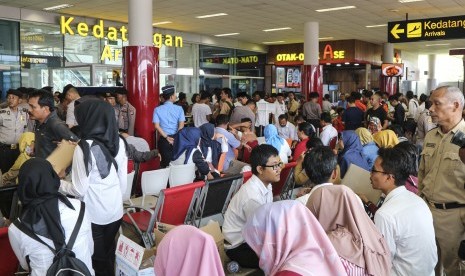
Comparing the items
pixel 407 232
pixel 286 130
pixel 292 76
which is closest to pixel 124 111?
pixel 286 130

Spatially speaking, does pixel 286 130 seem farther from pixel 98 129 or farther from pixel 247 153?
pixel 98 129

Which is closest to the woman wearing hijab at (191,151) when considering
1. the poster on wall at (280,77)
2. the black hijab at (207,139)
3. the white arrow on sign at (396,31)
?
the black hijab at (207,139)

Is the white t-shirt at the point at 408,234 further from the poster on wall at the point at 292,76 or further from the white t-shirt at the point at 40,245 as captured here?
the poster on wall at the point at 292,76

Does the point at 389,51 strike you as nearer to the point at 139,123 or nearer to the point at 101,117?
the point at 139,123

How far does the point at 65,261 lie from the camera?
2758 mm

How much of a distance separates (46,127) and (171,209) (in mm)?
1287

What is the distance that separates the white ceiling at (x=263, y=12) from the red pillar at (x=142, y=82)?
4156 mm

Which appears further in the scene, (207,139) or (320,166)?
(207,139)

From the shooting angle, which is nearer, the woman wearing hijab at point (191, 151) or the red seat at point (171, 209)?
the red seat at point (171, 209)

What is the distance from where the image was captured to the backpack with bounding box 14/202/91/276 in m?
2.72

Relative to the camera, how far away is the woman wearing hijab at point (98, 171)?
3.24m

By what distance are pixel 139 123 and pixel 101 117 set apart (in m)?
5.06

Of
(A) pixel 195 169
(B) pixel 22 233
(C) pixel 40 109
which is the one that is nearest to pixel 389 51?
(A) pixel 195 169

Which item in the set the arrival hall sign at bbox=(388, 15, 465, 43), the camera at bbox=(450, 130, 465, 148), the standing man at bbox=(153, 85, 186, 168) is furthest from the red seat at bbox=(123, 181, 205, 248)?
the arrival hall sign at bbox=(388, 15, 465, 43)
